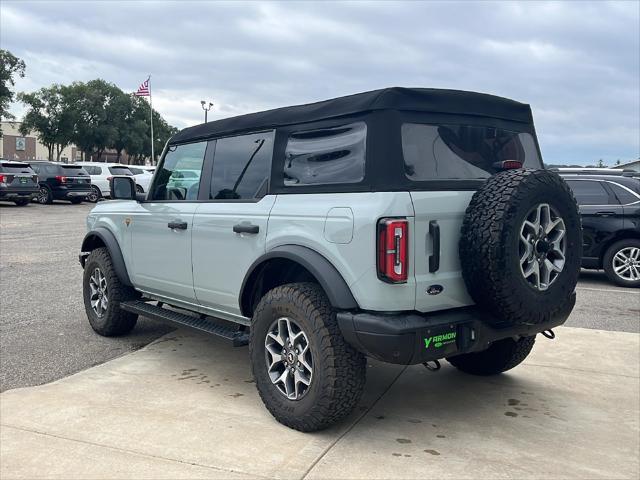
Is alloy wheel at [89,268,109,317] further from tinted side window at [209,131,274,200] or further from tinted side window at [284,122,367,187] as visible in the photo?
tinted side window at [284,122,367,187]

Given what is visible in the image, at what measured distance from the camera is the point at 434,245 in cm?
332

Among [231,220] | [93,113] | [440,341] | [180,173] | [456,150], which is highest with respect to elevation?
[93,113]

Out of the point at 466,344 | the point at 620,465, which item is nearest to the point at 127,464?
the point at 466,344

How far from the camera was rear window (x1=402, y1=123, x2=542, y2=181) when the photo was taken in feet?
11.5

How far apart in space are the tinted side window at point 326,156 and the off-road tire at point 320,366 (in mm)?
682

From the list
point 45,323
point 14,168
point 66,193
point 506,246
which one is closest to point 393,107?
point 506,246

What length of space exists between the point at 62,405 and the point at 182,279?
4.11 feet

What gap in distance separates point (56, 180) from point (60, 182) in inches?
6.8

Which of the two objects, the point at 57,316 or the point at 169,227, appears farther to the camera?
the point at 57,316

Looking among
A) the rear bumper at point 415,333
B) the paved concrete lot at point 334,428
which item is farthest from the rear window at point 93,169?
the rear bumper at point 415,333

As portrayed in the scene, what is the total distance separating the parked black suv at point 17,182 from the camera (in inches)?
814

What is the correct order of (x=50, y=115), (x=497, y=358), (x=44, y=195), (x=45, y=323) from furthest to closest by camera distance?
1. (x=50, y=115)
2. (x=44, y=195)
3. (x=45, y=323)
4. (x=497, y=358)

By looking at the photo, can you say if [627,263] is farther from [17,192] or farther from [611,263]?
[17,192]

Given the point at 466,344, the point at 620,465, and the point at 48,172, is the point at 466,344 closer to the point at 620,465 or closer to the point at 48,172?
the point at 620,465
